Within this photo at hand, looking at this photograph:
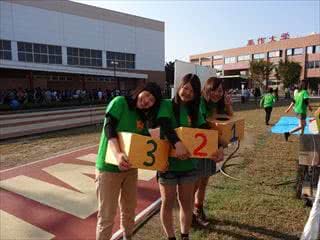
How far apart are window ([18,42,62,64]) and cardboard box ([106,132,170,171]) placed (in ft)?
140

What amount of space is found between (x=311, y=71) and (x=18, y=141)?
231ft

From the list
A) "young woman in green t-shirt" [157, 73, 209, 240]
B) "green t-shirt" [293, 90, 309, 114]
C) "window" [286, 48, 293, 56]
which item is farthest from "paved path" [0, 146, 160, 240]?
"window" [286, 48, 293, 56]

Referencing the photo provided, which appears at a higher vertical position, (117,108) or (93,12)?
(93,12)

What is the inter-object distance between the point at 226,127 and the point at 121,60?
173 feet

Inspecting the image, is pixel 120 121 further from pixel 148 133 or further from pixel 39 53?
pixel 39 53

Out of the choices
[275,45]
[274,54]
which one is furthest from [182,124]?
[274,54]

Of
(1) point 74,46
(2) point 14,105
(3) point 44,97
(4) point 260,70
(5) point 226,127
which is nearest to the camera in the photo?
(5) point 226,127

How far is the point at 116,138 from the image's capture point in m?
3.22

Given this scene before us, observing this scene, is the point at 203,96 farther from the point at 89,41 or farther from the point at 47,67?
the point at 89,41

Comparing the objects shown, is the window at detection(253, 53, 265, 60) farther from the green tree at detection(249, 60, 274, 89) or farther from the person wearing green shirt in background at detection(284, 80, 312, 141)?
the person wearing green shirt in background at detection(284, 80, 312, 141)

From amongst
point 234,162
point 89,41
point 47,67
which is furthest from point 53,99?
point 234,162

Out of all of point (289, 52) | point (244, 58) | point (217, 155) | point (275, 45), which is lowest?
point (217, 155)

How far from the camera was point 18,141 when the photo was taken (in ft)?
39.3

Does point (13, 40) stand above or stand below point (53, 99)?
above
